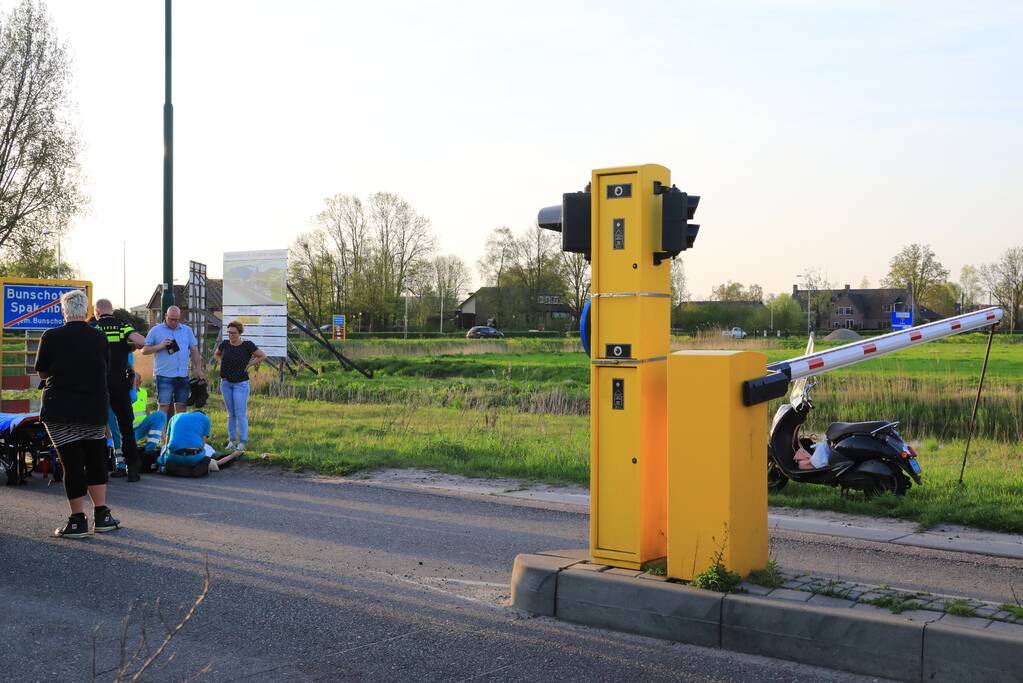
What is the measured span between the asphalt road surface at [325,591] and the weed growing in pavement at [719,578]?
1.19 feet

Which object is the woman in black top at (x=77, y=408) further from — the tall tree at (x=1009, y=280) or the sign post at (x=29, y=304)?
the tall tree at (x=1009, y=280)

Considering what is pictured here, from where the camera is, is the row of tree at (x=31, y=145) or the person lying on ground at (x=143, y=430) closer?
the person lying on ground at (x=143, y=430)

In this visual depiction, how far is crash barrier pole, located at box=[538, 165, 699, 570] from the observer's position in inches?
222

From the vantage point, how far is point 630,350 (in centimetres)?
564

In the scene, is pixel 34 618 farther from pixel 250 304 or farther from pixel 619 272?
→ pixel 250 304

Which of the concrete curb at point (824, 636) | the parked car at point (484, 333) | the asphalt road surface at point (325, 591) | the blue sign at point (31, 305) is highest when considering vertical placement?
the parked car at point (484, 333)

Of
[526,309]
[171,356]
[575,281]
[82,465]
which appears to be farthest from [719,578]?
[526,309]

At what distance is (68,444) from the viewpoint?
745 cm

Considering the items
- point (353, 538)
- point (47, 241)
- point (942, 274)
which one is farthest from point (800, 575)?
point (942, 274)

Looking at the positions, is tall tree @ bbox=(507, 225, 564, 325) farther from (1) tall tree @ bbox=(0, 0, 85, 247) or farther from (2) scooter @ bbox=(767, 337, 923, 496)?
(2) scooter @ bbox=(767, 337, 923, 496)

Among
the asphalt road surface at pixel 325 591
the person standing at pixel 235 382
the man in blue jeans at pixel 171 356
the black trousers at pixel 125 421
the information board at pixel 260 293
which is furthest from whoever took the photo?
the information board at pixel 260 293

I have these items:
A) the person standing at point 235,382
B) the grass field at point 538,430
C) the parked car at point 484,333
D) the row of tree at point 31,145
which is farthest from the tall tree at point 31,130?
the parked car at point 484,333

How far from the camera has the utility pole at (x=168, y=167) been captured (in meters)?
15.3

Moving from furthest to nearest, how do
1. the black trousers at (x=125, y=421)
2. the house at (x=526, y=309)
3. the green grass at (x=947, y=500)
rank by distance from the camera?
the house at (x=526, y=309)
the black trousers at (x=125, y=421)
the green grass at (x=947, y=500)
